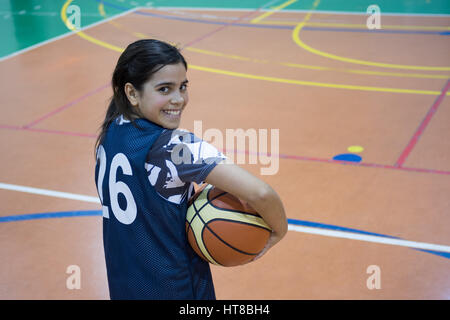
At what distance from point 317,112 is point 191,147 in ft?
16.1

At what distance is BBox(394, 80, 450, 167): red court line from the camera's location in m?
5.45

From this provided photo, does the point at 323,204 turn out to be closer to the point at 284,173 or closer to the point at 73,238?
the point at 284,173

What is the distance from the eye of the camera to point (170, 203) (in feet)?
6.72

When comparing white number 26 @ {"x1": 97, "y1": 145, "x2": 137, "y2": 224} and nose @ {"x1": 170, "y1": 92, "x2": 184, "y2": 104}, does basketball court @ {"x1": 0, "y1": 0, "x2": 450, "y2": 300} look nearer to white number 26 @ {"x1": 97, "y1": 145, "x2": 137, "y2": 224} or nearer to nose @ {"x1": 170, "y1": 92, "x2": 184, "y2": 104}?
white number 26 @ {"x1": 97, "y1": 145, "x2": 137, "y2": 224}

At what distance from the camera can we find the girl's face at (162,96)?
2.00 metres

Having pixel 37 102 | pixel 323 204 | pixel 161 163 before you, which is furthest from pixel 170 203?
pixel 37 102

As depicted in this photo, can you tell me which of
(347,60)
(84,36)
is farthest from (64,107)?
(347,60)

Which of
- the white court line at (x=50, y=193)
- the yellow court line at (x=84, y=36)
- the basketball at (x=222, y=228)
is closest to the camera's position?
the basketball at (x=222, y=228)

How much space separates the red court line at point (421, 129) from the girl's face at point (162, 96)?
3.73 m

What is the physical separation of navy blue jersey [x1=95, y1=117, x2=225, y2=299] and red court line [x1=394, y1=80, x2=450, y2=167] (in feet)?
12.0

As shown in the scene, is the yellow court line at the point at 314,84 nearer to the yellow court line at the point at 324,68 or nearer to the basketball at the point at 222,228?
the yellow court line at the point at 324,68

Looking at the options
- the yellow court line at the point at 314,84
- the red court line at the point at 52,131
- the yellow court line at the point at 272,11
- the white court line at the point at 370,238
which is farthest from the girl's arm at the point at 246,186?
the yellow court line at the point at 272,11

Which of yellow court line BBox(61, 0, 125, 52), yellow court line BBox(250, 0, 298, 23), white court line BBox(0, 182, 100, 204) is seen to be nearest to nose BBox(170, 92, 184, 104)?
white court line BBox(0, 182, 100, 204)

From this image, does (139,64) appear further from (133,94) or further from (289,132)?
(289,132)
